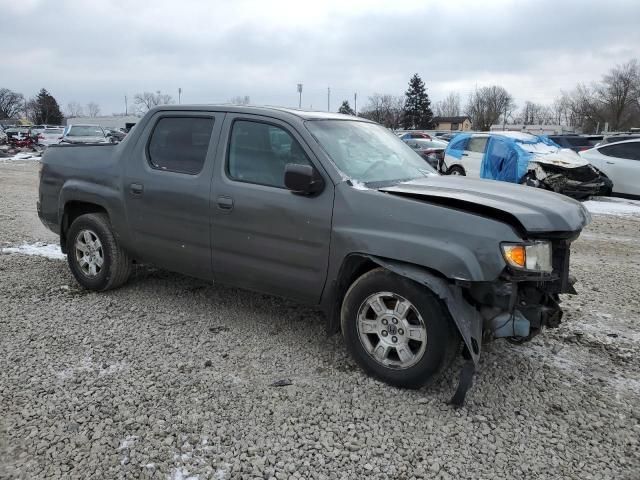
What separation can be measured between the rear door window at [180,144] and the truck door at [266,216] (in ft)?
0.76

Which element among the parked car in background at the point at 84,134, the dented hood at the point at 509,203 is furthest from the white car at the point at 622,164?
the parked car in background at the point at 84,134

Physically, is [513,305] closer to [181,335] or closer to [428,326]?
[428,326]

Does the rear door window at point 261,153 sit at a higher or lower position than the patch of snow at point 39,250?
higher

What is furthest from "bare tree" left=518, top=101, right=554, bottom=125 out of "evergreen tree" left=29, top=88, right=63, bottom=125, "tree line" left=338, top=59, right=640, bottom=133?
"evergreen tree" left=29, top=88, right=63, bottom=125

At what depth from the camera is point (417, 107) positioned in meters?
79.4

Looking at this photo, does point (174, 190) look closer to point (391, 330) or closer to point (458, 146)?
point (391, 330)

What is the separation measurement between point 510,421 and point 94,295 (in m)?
3.85

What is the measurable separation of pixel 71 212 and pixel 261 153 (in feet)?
7.93

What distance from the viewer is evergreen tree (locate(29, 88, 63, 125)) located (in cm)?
9062

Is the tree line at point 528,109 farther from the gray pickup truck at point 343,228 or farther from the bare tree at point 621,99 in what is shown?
the gray pickup truck at point 343,228

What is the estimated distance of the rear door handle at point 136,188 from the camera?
179 inches

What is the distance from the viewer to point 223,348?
4.02 meters

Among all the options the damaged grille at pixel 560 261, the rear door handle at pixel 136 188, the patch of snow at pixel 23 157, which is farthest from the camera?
the patch of snow at pixel 23 157

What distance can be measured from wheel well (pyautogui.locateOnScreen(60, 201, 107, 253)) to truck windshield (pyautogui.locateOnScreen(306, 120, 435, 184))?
2543 mm
